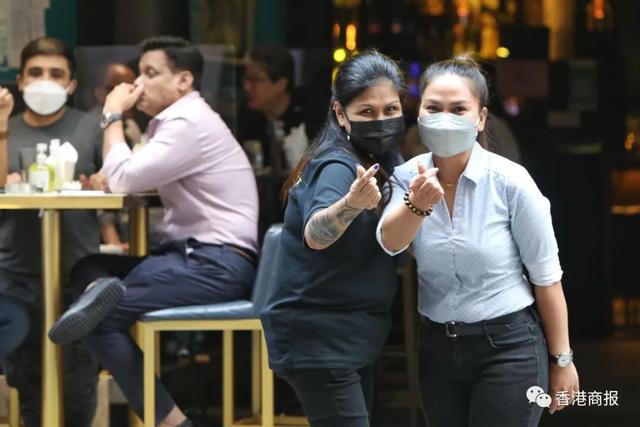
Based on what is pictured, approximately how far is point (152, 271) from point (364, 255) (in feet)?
5.29

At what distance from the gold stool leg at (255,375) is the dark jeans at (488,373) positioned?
198 centimetres

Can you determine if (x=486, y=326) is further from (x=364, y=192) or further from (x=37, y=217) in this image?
(x=37, y=217)

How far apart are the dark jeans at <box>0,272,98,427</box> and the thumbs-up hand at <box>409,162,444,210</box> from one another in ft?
8.11

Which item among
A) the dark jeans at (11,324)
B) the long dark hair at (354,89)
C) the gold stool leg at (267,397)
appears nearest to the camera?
the long dark hair at (354,89)

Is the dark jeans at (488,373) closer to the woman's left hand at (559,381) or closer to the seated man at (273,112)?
the woman's left hand at (559,381)

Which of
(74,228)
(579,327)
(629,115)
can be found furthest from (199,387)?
(629,115)

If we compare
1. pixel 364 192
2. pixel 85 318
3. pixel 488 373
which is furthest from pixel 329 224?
pixel 85 318

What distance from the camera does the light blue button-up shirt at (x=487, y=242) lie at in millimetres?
3631

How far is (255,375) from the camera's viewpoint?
5719 millimetres

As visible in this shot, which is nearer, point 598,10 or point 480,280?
point 480,280

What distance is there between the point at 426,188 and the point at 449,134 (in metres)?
0.30

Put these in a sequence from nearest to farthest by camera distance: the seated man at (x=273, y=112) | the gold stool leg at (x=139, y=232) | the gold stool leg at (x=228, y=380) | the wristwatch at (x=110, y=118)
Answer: the wristwatch at (x=110, y=118) → the gold stool leg at (x=228, y=380) → the gold stool leg at (x=139, y=232) → the seated man at (x=273, y=112)

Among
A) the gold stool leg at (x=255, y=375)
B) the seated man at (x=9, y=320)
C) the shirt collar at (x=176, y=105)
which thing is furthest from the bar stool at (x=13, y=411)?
the shirt collar at (x=176, y=105)

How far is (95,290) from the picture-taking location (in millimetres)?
4969
